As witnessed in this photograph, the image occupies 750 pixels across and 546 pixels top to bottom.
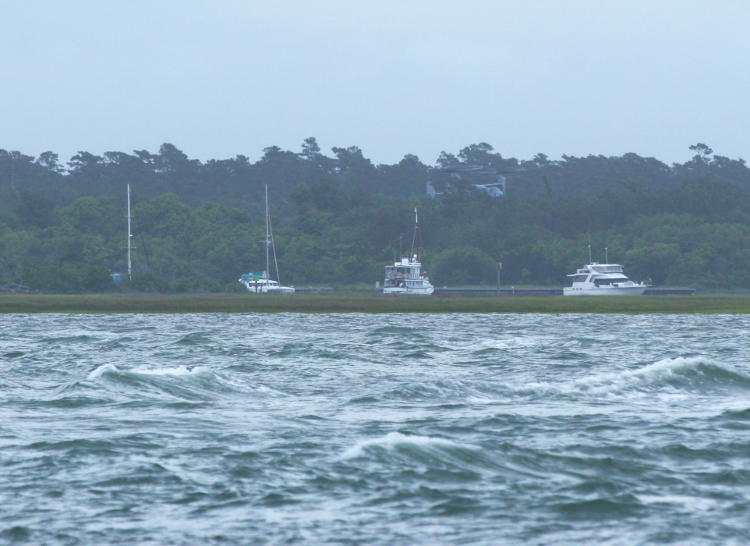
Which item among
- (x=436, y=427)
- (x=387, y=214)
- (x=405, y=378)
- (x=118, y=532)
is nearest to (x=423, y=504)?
(x=118, y=532)

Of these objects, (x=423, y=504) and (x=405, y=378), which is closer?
(x=423, y=504)

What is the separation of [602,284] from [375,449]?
10359cm

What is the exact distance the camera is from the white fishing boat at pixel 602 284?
381 ft

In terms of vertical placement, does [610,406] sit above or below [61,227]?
below

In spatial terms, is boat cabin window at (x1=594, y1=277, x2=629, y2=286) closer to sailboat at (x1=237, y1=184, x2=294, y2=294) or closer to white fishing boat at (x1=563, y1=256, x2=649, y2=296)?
white fishing boat at (x1=563, y1=256, x2=649, y2=296)

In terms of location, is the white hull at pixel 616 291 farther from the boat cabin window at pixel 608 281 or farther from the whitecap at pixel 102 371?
the whitecap at pixel 102 371

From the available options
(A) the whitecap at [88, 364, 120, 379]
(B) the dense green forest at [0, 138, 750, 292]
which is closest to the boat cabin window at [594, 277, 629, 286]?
(B) the dense green forest at [0, 138, 750, 292]

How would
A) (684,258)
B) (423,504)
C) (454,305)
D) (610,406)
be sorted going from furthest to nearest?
(684,258) → (454,305) → (610,406) → (423,504)

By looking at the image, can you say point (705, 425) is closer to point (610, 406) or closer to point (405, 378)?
point (610, 406)

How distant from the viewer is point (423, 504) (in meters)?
14.8

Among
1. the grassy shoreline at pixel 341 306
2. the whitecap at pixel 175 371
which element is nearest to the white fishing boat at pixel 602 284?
the grassy shoreline at pixel 341 306

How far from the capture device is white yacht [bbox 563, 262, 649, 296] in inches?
4574

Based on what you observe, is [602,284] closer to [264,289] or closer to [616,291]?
[616,291]

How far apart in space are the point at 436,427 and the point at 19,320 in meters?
48.9
